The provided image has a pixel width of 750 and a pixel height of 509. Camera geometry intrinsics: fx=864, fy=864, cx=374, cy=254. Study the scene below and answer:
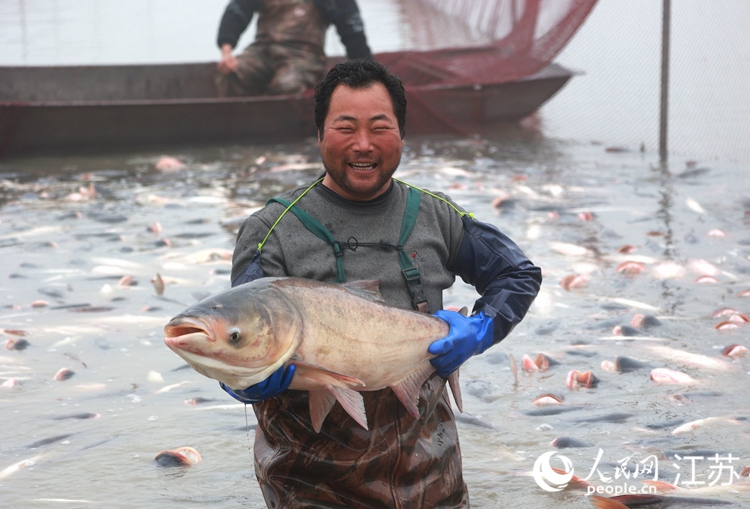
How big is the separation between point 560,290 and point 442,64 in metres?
7.84

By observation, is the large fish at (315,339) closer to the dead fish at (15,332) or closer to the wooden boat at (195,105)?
the dead fish at (15,332)

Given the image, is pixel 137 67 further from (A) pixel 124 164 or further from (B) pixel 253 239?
(B) pixel 253 239

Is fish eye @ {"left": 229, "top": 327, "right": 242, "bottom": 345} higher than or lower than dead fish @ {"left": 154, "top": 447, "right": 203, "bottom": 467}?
higher

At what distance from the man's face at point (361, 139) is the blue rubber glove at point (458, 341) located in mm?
528

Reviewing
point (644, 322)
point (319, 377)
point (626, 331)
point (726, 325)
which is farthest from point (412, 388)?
point (726, 325)

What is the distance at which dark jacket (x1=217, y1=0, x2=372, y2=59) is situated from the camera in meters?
11.7

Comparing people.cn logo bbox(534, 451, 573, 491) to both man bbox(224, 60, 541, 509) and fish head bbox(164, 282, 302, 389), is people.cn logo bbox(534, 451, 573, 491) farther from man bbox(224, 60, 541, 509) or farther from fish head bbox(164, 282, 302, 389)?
fish head bbox(164, 282, 302, 389)

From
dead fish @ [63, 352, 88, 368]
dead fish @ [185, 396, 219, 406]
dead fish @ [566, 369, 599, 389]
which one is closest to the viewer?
dead fish @ [185, 396, 219, 406]

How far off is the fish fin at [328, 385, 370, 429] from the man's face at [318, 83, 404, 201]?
74 cm

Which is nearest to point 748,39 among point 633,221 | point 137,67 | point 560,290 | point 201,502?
point 633,221

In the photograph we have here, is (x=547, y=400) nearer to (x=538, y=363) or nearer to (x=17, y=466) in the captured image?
(x=538, y=363)

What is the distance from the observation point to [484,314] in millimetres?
3002

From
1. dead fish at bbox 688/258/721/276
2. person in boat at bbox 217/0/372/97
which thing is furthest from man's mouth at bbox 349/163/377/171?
person in boat at bbox 217/0/372/97

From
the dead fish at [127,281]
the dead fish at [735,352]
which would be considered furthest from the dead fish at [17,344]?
the dead fish at [735,352]
